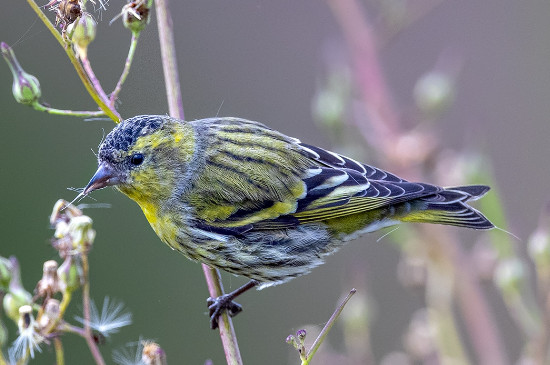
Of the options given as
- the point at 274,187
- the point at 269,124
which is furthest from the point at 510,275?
the point at 269,124

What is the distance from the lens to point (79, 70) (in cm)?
271

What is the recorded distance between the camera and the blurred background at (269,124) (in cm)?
715

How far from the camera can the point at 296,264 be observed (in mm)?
3812

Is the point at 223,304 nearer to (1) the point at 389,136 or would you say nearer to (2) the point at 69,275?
(2) the point at 69,275

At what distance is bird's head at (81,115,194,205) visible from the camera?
3.30 metres

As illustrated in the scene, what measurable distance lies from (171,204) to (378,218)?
3.56ft

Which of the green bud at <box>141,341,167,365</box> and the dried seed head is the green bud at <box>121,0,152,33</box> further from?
the green bud at <box>141,341,167,365</box>

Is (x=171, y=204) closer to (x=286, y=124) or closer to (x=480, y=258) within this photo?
(x=480, y=258)

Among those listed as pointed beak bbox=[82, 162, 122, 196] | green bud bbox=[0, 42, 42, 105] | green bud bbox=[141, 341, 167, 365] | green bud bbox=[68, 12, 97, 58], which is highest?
green bud bbox=[68, 12, 97, 58]

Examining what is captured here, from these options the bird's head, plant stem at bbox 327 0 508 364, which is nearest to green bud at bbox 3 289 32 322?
the bird's head

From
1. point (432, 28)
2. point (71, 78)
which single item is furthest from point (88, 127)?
point (432, 28)

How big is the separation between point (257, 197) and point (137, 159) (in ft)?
1.93

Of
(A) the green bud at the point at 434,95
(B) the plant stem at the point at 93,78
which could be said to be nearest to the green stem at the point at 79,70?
(B) the plant stem at the point at 93,78

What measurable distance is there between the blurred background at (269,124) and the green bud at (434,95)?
299 cm
